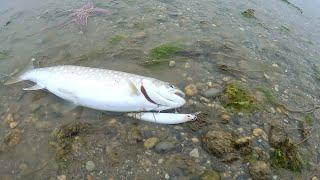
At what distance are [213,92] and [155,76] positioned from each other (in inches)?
51.2

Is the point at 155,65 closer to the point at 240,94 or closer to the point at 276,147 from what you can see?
the point at 240,94

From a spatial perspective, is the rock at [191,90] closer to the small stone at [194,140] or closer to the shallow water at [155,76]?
the shallow water at [155,76]

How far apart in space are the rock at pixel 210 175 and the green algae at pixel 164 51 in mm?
3382

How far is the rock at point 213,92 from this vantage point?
273 inches

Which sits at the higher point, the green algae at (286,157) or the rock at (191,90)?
the rock at (191,90)

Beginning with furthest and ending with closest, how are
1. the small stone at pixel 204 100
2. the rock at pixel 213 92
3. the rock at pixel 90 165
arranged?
the rock at pixel 213 92 → the small stone at pixel 204 100 → the rock at pixel 90 165

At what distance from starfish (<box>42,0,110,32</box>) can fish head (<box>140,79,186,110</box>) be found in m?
4.47

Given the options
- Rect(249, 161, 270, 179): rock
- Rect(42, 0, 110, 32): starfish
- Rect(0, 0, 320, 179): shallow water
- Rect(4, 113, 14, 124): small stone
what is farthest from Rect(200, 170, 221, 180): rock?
Rect(42, 0, 110, 32): starfish

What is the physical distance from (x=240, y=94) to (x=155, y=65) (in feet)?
6.42

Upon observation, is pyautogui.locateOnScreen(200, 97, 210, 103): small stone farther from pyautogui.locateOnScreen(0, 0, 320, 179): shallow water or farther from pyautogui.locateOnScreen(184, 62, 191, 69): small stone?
pyautogui.locateOnScreen(184, 62, 191, 69): small stone

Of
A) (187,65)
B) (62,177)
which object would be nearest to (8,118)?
(62,177)

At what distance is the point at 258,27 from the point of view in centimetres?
1063

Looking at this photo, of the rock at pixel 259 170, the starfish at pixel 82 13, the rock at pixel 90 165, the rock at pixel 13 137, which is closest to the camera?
the rock at pixel 259 170

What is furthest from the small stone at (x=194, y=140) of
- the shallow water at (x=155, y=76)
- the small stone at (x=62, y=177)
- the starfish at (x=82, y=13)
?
the starfish at (x=82, y=13)
